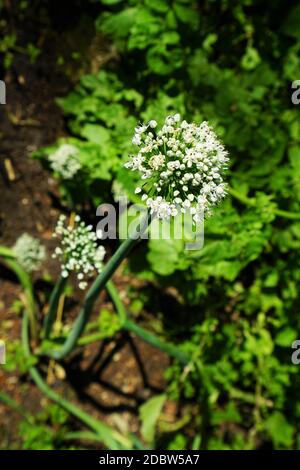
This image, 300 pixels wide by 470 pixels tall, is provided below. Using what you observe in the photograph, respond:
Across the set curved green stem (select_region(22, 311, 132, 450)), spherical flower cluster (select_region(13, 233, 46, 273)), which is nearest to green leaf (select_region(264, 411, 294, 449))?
curved green stem (select_region(22, 311, 132, 450))

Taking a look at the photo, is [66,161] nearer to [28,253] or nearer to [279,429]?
[28,253]

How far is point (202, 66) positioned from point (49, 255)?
5.77 ft

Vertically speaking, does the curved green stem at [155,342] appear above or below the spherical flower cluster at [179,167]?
below

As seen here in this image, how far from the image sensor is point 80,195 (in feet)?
10.8

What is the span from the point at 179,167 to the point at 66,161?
1638mm

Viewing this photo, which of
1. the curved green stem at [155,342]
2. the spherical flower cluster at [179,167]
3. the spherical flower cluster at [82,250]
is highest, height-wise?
the spherical flower cluster at [179,167]

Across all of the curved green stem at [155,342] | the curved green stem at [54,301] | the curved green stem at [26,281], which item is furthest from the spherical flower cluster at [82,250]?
the curved green stem at [26,281]

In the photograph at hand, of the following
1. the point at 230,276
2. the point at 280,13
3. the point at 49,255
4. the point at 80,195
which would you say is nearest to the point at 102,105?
the point at 80,195

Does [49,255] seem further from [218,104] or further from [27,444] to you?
[218,104]

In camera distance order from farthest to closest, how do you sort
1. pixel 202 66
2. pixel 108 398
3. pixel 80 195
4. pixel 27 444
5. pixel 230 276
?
pixel 108 398
pixel 80 195
pixel 202 66
pixel 27 444
pixel 230 276

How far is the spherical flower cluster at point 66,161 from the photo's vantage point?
3.01 meters

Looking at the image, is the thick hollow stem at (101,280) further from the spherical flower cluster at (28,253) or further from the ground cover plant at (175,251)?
the spherical flower cluster at (28,253)

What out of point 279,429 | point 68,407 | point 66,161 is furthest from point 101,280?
point 279,429

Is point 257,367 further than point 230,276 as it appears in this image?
Yes
